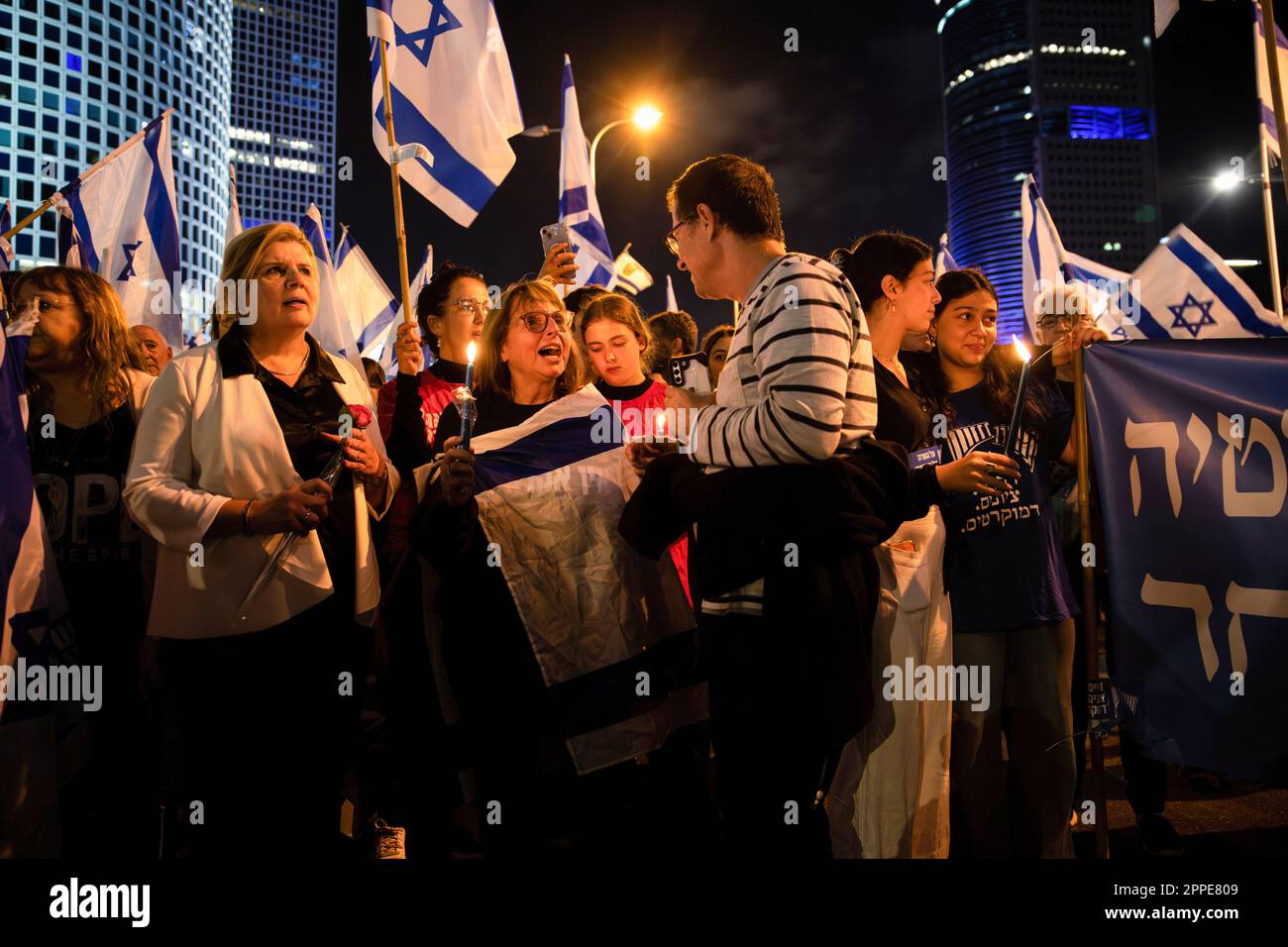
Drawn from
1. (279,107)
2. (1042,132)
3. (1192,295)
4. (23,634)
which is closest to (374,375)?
(23,634)

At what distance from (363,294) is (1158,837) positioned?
9852 millimetres

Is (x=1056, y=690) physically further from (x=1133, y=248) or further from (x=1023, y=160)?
(x=1133, y=248)

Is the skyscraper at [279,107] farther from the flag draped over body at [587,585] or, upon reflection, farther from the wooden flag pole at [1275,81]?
the wooden flag pole at [1275,81]

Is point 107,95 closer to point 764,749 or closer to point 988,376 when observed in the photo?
point 988,376

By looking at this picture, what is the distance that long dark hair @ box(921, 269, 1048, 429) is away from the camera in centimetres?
336

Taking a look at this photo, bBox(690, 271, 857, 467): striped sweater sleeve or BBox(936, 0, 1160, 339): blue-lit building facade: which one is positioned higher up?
BBox(936, 0, 1160, 339): blue-lit building facade

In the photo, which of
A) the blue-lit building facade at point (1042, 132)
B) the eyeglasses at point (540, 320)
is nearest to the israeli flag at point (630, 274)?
the eyeglasses at point (540, 320)

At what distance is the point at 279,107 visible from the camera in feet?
445

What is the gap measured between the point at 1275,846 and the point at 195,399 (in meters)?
4.81

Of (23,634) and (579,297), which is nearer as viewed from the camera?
(23,634)

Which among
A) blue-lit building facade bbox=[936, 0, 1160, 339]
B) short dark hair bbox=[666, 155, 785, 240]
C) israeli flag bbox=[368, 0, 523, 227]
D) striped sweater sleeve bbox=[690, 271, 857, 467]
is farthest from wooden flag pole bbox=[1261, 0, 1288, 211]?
blue-lit building facade bbox=[936, 0, 1160, 339]

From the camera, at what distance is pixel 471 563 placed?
10.1 ft

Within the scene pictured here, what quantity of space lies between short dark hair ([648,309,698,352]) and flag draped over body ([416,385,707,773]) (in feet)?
10.9

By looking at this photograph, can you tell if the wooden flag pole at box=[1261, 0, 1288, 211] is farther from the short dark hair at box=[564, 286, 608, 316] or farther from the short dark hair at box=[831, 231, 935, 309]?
the short dark hair at box=[564, 286, 608, 316]
